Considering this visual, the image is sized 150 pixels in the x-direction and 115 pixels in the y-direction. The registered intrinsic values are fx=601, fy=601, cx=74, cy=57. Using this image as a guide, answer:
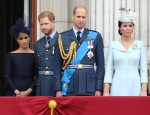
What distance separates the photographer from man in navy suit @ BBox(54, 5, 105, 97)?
6.46 meters

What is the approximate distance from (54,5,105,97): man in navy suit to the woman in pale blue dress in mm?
110

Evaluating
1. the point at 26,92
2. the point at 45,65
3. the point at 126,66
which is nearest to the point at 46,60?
the point at 45,65

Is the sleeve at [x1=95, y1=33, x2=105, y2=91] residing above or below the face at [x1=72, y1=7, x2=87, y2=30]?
below

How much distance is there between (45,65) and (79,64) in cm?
62

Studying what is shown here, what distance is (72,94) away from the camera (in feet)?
21.3

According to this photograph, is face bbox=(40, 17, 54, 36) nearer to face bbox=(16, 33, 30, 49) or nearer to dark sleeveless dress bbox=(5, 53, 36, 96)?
face bbox=(16, 33, 30, 49)

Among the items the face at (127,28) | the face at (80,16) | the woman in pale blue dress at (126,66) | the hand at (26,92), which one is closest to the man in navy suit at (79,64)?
the face at (80,16)

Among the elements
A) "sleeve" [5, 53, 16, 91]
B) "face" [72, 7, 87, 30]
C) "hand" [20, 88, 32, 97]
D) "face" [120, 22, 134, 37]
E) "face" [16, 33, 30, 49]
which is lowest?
"hand" [20, 88, 32, 97]

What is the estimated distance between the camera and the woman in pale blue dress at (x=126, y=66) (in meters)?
6.40

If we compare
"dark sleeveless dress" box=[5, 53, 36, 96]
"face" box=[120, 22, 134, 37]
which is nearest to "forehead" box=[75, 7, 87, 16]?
"face" box=[120, 22, 134, 37]

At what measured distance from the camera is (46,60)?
696 cm

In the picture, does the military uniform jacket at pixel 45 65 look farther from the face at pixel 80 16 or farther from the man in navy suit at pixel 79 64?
the face at pixel 80 16

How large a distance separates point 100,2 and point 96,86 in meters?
2.52

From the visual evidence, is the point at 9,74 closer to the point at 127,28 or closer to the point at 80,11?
the point at 80,11
